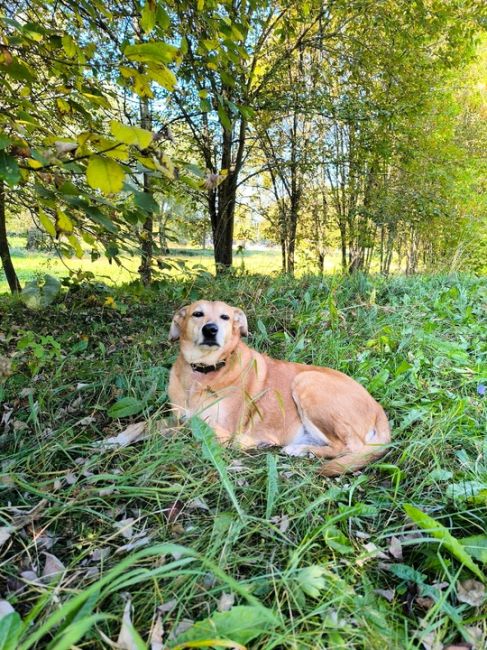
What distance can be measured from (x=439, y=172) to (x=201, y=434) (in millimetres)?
8302

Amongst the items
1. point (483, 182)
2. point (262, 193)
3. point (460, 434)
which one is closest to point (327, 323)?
point (460, 434)

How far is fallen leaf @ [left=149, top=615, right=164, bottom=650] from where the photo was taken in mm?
1290

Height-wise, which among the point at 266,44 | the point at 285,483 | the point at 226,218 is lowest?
the point at 285,483

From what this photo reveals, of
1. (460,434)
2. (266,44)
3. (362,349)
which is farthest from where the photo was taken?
(266,44)

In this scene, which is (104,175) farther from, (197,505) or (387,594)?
(387,594)

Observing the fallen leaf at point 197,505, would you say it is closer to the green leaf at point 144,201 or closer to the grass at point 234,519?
the grass at point 234,519

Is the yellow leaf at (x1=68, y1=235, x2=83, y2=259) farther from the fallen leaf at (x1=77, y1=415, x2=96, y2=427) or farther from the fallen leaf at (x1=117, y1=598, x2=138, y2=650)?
the fallen leaf at (x1=117, y1=598, x2=138, y2=650)

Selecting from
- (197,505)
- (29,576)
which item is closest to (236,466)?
(197,505)

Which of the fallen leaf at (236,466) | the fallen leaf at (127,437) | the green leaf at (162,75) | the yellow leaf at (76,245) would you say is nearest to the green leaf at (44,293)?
the yellow leaf at (76,245)

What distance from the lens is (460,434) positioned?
2.55 metres

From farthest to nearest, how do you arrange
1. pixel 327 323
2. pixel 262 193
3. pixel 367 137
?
pixel 262 193 < pixel 367 137 < pixel 327 323

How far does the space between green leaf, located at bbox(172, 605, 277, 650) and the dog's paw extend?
4.54ft

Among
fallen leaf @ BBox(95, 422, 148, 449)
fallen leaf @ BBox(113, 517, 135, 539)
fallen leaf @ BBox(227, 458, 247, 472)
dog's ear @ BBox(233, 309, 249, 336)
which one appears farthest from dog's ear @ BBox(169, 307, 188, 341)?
fallen leaf @ BBox(113, 517, 135, 539)

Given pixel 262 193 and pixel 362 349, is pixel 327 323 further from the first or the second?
pixel 262 193
